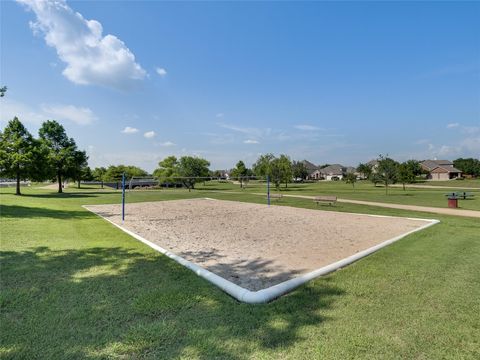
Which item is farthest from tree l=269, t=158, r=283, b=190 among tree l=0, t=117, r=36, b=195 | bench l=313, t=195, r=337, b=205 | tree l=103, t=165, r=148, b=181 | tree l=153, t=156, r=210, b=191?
tree l=103, t=165, r=148, b=181

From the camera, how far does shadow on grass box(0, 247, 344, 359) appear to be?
99.2 inches

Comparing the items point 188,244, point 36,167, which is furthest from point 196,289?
point 36,167

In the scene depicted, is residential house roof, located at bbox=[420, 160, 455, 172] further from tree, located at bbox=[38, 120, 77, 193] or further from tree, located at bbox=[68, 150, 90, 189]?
tree, located at bbox=[38, 120, 77, 193]

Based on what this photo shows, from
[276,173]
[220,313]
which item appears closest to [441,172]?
[276,173]

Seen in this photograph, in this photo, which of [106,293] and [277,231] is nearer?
[106,293]

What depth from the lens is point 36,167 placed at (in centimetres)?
2662

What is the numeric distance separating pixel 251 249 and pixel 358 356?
4.31 meters

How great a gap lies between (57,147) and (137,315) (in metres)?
38.9

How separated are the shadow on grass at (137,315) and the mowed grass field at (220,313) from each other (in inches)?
0.5

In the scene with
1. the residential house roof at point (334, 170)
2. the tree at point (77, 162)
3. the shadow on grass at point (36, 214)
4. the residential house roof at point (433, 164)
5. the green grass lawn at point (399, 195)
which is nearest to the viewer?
the shadow on grass at point (36, 214)

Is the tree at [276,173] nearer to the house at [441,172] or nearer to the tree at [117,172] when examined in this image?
the tree at [117,172]

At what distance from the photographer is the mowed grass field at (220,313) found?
8.27 ft

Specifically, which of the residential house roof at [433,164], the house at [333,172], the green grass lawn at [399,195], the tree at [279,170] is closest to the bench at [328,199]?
the green grass lawn at [399,195]

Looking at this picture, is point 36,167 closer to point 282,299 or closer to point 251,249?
point 251,249
